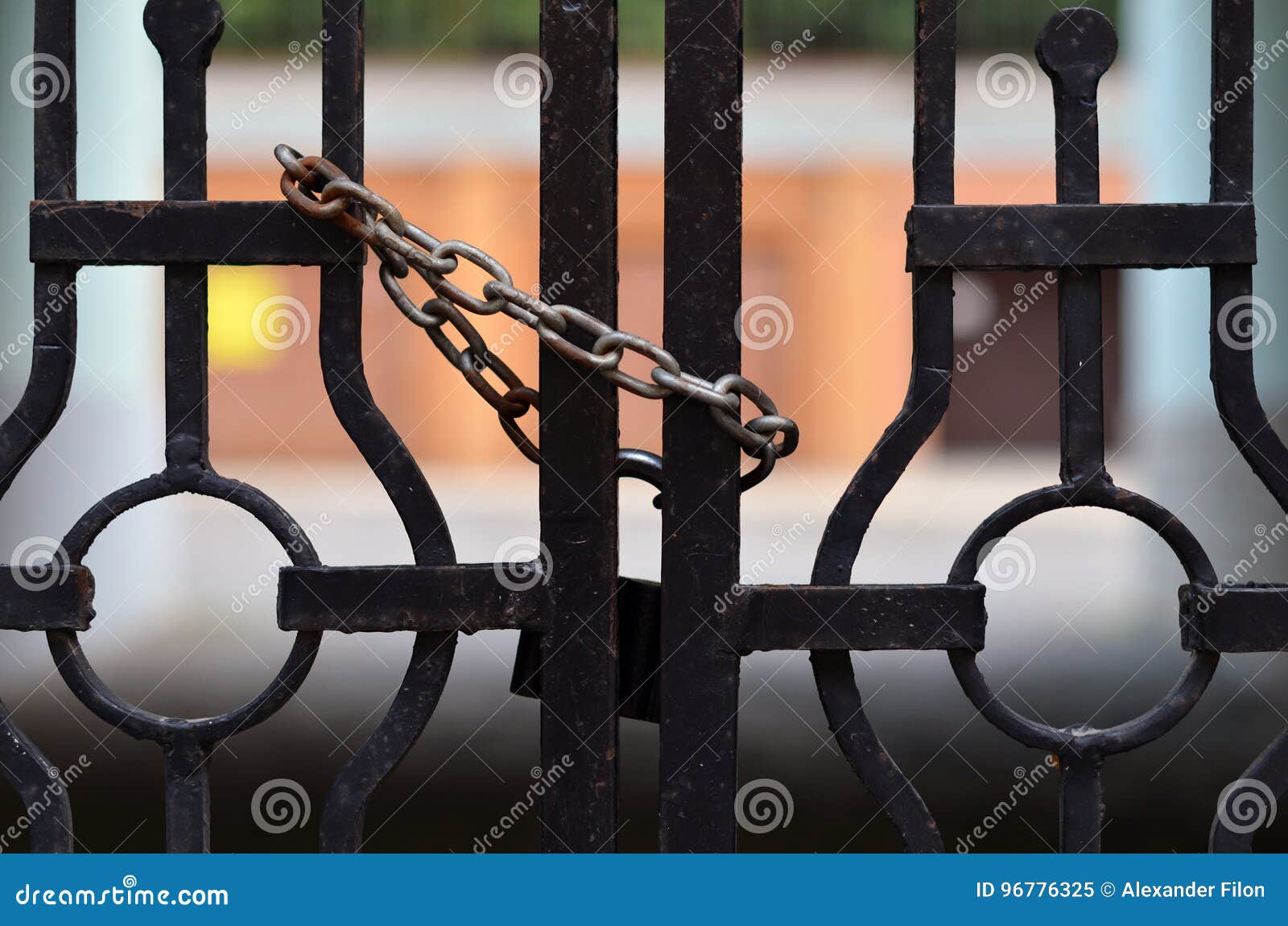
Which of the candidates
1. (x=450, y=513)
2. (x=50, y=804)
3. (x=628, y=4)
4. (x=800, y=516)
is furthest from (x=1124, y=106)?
(x=50, y=804)

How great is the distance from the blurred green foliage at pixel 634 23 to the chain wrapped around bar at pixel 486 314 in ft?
8.76

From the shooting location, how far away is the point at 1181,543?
2.04 feet

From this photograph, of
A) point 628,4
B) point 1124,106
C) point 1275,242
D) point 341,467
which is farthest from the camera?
point 341,467

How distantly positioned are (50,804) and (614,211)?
46 centimetres

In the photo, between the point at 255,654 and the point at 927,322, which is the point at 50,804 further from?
the point at 255,654

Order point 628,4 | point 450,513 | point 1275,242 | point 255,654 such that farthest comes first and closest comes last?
point 450,513 < point 628,4 < point 255,654 < point 1275,242
